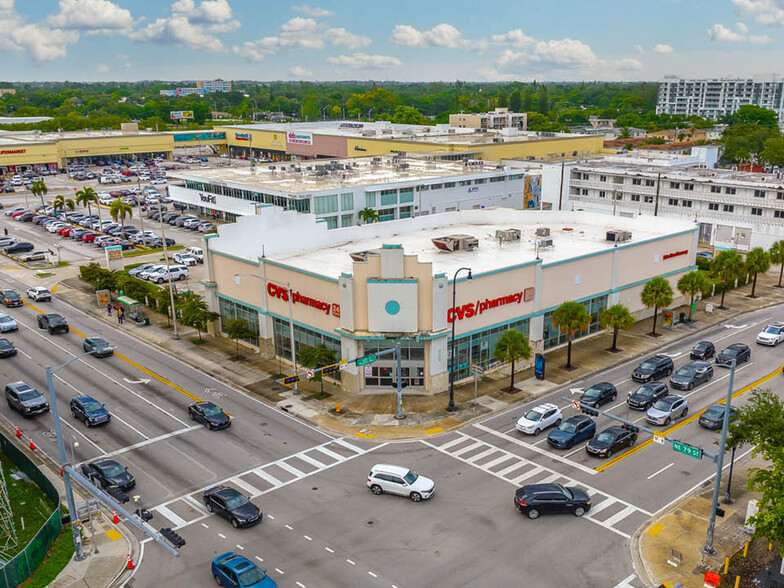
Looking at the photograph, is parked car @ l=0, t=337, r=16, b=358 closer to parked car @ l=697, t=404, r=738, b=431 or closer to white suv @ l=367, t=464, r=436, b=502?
white suv @ l=367, t=464, r=436, b=502

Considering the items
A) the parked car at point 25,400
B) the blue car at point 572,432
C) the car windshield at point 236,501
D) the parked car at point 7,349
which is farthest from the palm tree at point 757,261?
the parked car at point 7,349

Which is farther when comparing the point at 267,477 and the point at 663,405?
the point at 663,405

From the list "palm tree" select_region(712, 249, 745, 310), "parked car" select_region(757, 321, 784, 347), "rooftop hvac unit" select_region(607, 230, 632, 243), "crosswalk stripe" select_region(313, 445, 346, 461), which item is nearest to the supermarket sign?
"rooftop hvac unit" select_region(607, 230, 632, 243)

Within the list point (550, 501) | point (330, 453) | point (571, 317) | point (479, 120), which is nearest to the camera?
point (550, 501)

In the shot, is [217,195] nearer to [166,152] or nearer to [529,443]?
[529,443]

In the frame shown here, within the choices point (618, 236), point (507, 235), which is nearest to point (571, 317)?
point (507, 235)

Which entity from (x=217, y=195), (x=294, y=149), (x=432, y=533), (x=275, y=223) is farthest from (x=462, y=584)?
(x=294, y=149)

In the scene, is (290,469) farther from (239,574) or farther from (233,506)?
(239,574)

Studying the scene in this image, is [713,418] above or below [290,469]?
above
